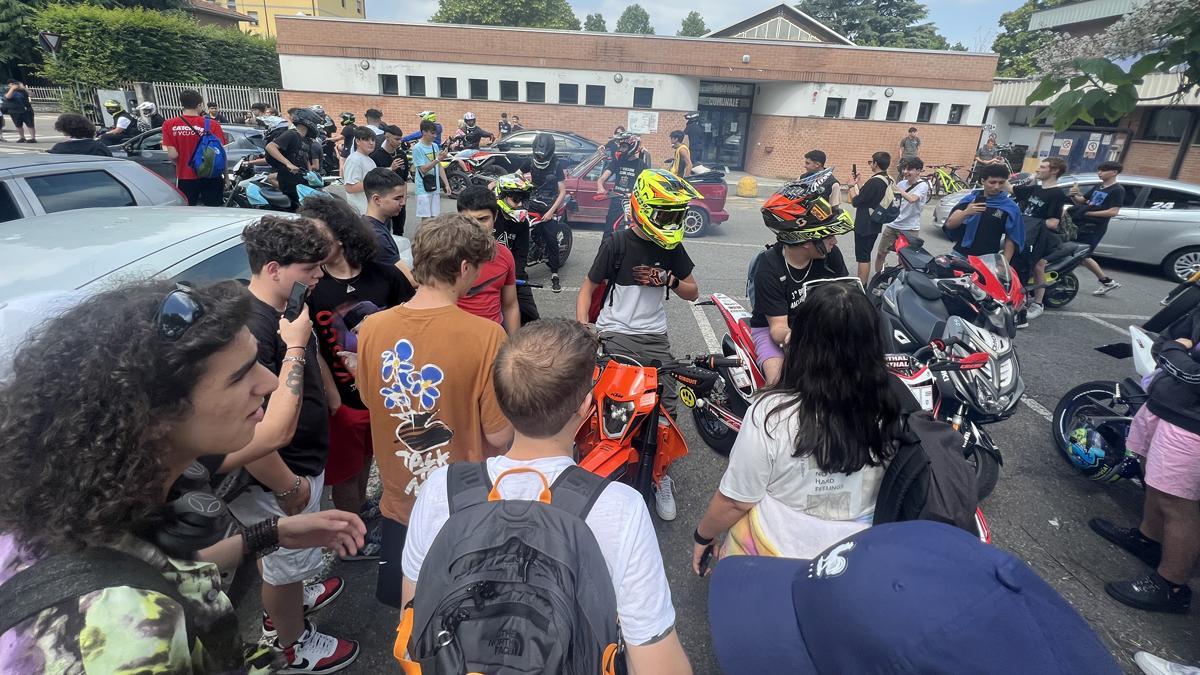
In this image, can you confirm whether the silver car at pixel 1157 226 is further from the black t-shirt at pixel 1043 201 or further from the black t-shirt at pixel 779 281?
the black t-shirt at pixel 779 281

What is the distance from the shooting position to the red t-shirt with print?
7.35m

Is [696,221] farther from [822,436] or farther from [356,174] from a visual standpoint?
[822,436]

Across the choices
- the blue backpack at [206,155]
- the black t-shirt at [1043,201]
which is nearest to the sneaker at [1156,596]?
the black t-shirt at [1043,201]

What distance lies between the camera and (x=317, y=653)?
8.14ft

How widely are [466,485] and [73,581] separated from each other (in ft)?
2.23

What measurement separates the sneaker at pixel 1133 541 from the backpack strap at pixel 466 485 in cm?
392

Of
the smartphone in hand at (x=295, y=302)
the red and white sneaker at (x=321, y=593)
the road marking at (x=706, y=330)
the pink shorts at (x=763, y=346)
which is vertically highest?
the smartphone in hand at (x=295, y=302)

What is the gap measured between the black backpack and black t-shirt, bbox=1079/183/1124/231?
8.63 m

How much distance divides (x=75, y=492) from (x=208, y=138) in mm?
8460

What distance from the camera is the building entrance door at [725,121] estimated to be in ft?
89.5

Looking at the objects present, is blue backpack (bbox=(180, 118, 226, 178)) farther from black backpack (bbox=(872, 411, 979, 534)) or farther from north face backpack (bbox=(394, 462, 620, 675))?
black backpack (bbox=(872, 411, 979, 534))

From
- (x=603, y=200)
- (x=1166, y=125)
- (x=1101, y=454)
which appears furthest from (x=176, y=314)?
(x=1166, y=125)

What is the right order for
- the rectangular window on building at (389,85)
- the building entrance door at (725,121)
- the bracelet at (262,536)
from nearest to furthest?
the bracelet at (262,536)
the rectangular window on building at (389,85)
the building entrance door at (725,121)

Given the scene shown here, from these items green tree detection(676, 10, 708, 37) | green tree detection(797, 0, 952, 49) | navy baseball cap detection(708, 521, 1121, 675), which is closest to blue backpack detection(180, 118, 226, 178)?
navy baseball cap detection(708, 521, 1121, 675)
